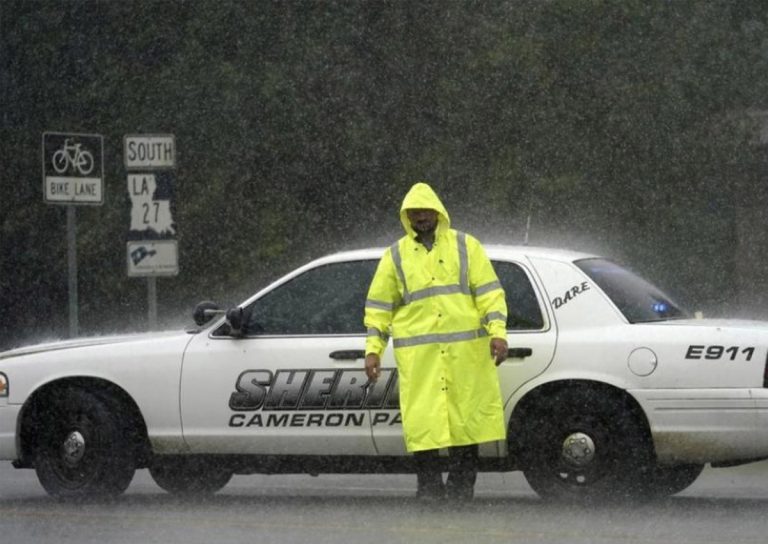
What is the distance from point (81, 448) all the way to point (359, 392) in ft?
5.74

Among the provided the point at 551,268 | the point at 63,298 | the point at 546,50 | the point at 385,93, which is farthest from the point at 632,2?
the point at 551,268

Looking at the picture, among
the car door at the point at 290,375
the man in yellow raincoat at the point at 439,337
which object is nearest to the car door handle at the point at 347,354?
the car door at the point at 290,375

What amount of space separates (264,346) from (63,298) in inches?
579

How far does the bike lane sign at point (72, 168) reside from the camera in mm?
15938

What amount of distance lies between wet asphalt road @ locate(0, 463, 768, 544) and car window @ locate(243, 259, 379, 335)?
103 cm

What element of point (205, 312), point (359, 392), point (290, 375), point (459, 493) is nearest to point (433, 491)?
point (459, 493)

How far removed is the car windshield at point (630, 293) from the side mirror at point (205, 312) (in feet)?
7.06

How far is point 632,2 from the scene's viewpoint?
2134 cm

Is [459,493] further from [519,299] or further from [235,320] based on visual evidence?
[235,320]

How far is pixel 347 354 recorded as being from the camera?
10.3 m

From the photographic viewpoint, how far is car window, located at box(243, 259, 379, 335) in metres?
10.6

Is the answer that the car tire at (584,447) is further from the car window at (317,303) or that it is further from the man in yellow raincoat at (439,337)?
the car window at (317,303)

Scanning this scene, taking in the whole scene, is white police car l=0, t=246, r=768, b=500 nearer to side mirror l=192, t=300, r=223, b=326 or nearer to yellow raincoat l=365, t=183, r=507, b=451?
side mirror l=192, t=300, r=223, b=326

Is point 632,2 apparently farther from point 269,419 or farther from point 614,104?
point 269,419
